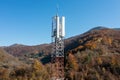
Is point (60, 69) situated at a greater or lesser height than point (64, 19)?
lesser

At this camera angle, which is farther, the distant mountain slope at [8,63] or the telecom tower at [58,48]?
the distant mountain slope at [8,63]

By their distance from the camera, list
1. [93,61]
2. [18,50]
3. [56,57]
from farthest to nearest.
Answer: [18,50], [93,61], [56,57]

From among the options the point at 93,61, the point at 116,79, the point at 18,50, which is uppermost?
the point at 18,50

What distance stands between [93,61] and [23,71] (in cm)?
1634

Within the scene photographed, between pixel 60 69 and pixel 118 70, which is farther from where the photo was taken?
pixel 118 70

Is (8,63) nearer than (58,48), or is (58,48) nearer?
(58,48)

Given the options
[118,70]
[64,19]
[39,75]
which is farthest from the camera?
[118,70]

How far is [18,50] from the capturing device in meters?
182

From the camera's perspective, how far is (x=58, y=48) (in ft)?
78.1

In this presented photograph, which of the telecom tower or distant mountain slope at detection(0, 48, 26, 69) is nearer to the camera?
the telecom tower

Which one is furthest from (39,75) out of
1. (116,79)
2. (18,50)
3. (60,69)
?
(18,50)

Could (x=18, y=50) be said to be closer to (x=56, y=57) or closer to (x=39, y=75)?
(x=39, y=75)

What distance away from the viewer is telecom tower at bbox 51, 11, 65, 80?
2394 centimetres

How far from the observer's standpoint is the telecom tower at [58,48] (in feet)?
78.5
